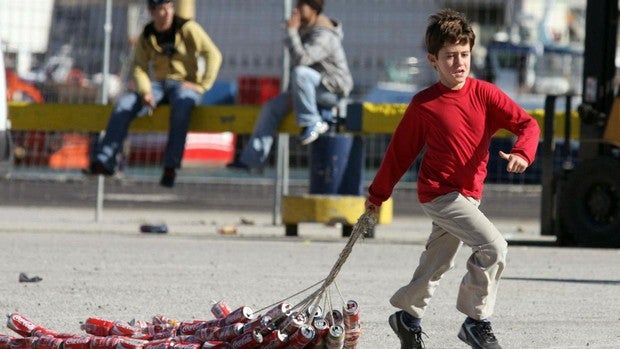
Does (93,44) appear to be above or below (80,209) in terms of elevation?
above

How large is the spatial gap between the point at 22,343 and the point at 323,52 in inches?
296

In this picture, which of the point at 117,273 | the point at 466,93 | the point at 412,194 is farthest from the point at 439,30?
the point at 412,194

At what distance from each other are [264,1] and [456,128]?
1056cm

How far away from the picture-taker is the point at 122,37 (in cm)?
1912

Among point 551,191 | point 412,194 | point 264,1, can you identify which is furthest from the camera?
point 412,194

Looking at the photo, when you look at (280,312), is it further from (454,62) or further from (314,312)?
(454,62)

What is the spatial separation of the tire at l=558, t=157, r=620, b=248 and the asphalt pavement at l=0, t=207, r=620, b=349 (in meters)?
0.19

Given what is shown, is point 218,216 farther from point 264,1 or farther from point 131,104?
point 131,104

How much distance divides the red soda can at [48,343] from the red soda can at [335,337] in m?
1.10

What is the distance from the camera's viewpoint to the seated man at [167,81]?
1396 centimetres

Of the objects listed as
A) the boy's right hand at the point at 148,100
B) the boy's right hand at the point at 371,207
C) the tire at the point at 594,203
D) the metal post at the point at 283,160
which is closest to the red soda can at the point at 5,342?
the boy's right hand at the point at 371,207

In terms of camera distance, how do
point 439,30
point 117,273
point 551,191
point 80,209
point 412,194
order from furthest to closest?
point 412,194
point 80,209
point 551,191
point 117,273
point 439,30

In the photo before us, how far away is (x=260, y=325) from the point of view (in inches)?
246

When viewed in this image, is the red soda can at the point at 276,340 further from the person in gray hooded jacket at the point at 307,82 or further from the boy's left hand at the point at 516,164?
the person in gray hooded jacket at the point at 307,82
